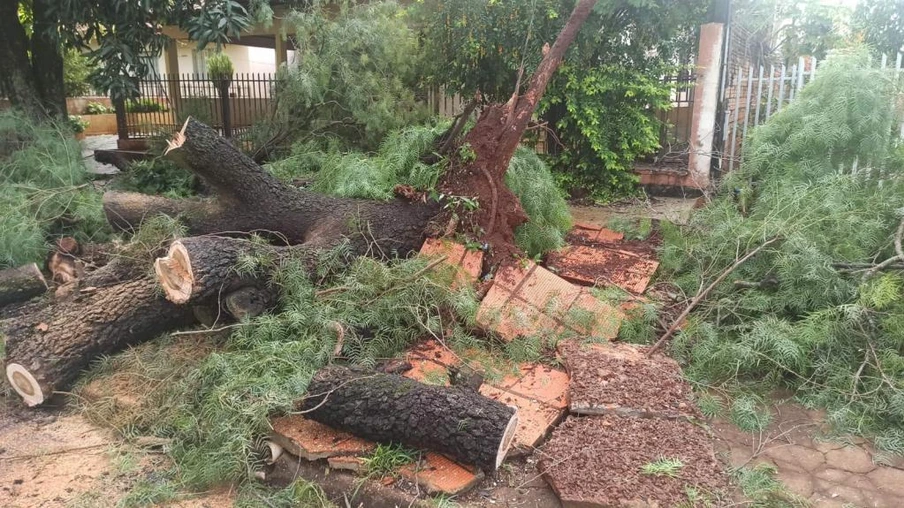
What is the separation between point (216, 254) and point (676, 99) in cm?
674

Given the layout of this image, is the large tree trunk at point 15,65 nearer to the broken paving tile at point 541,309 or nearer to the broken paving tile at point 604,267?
the broken paving tile at point 541,309

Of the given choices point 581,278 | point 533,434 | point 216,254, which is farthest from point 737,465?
point 216,254

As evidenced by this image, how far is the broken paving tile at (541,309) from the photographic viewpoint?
4133 millimetres

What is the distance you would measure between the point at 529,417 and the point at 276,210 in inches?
109

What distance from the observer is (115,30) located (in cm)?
664

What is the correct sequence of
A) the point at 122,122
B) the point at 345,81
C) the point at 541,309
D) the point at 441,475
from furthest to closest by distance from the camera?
the point at 122,122 → the point at 345,81 → the point at 541,309 → the point at 441,475

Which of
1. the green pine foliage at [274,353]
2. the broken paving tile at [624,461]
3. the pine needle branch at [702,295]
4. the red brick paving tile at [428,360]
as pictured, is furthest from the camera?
the pine needle branch at [702,295]

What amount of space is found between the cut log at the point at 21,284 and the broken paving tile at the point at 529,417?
12.2ft

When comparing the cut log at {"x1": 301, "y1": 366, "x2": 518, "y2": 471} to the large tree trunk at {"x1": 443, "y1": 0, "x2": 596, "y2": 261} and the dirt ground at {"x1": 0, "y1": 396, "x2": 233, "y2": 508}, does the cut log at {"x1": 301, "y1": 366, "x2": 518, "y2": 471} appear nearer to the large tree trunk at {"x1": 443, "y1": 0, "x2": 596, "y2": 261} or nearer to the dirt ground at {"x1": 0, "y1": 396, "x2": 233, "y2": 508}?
the dirt ground at {"x1": 0, "y1": 396, "x2": 233, "y2": 508}

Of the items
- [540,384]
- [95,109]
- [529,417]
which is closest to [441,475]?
[529,417]

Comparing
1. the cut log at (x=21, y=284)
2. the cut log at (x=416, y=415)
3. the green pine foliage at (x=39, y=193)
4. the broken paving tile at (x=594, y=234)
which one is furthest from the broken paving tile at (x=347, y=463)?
the green pine foliage at (x=39, y=193)

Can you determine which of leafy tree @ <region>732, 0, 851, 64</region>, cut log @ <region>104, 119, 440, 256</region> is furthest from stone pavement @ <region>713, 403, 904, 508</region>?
leafy tree @ <region>732, 0, 851, 64</region>

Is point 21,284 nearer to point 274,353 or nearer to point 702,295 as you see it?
point 274,353

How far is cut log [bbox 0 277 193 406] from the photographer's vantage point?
3719 mm
